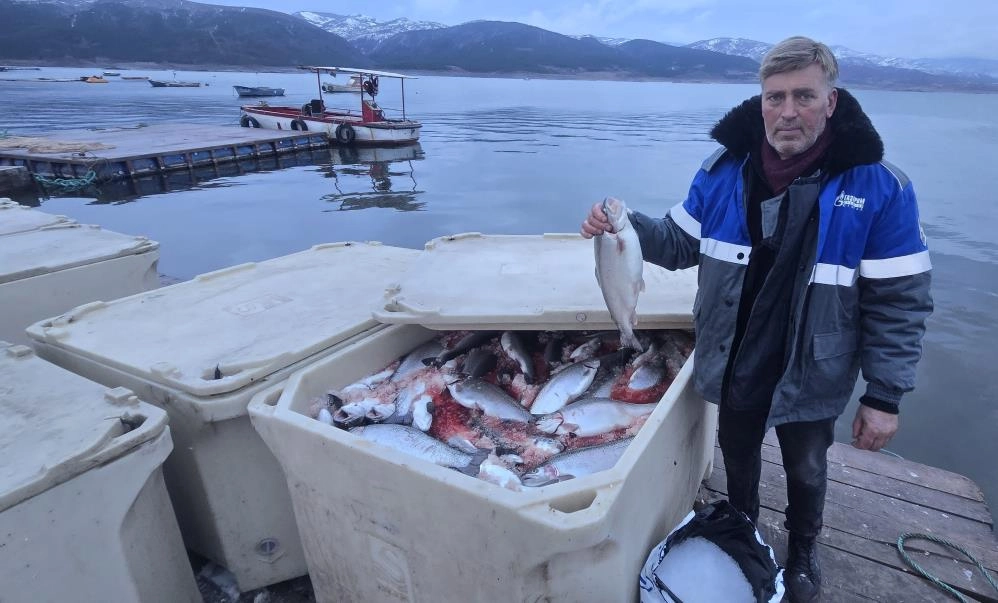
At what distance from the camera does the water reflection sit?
20188 millimetres

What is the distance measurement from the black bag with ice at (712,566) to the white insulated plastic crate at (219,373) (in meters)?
1.83

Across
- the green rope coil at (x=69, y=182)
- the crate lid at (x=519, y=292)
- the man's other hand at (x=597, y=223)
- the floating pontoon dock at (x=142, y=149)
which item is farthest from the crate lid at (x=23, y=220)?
the floating pontoon dock at (x=142, y=149)

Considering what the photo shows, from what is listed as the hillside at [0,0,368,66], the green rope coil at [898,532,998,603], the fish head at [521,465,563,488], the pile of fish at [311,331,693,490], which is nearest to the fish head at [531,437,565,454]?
the pile of fish at [311,331,693,490]

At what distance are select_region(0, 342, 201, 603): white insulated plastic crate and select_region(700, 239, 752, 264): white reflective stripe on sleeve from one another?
2.50 metres

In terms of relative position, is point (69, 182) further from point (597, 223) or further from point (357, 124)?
point (597, 223)

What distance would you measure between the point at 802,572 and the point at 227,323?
3.48m

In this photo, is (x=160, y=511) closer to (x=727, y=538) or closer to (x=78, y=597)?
(x=78, y=597)

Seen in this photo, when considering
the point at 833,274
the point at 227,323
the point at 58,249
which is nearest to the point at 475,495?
the point at 833,274

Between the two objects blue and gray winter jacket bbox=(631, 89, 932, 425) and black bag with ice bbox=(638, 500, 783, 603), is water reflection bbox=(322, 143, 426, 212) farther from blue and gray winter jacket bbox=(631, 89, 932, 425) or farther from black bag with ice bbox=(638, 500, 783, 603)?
black bag with ice bbox=(638, 500, 783, 603)

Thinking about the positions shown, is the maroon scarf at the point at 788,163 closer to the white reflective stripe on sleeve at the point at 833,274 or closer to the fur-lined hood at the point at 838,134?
the fur-lined hood at the point at 838,134

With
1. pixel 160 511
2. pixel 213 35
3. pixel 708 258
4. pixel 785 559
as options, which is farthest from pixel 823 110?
pixel 213 35

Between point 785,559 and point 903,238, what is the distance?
192 cm

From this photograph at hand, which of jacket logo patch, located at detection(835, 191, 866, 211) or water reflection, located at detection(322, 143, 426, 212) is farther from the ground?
jacket logo patch, located at detection(835, 191, 866, 211)

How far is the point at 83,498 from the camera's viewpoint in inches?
76.7
